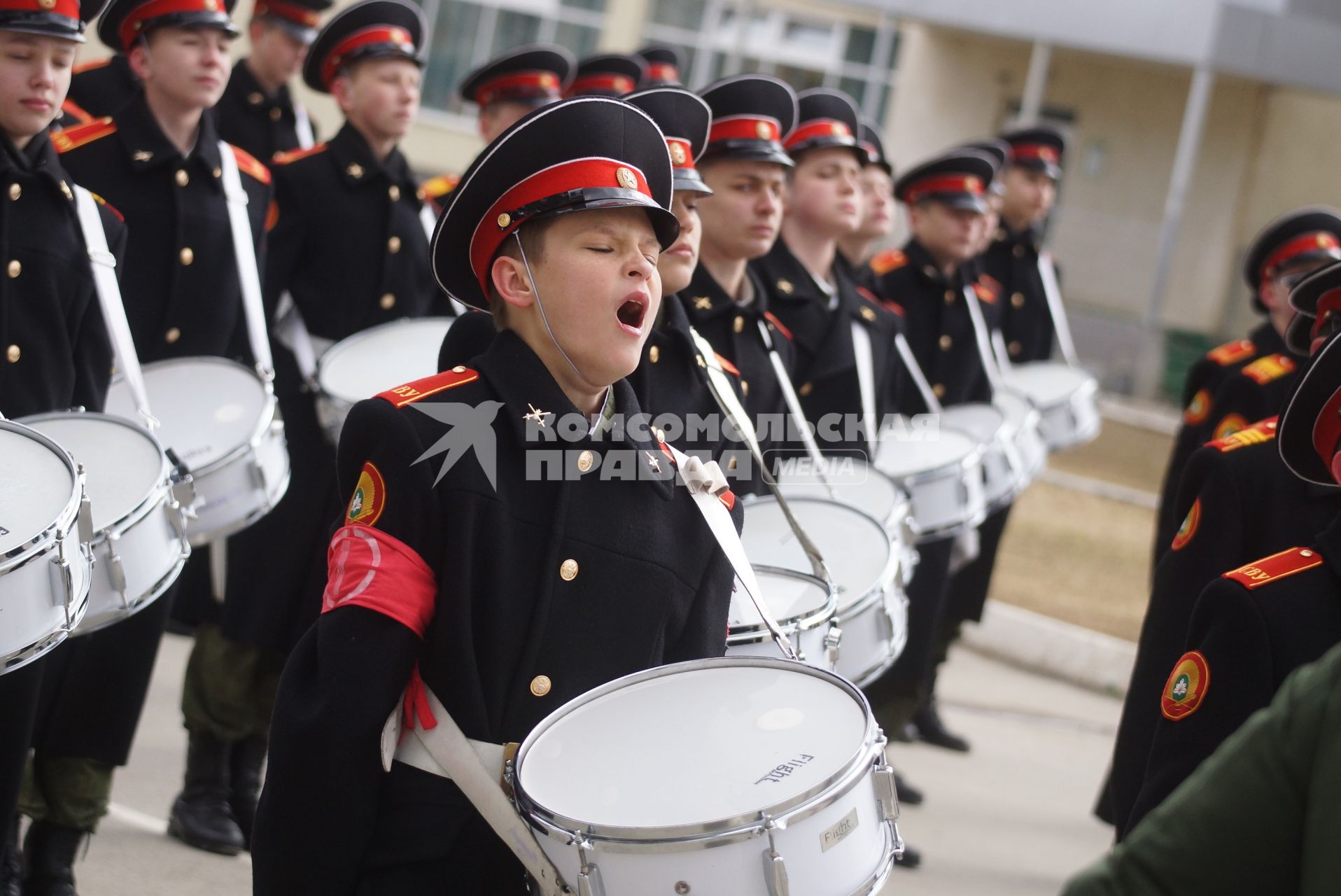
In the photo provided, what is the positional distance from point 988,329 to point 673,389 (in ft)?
12.5

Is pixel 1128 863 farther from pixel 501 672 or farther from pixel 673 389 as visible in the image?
pixel 673 389

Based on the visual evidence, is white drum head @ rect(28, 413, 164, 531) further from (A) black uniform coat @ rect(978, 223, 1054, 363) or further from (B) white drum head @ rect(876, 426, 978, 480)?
(A) black uniform coat @ rect(978, 223, 1054, 363)

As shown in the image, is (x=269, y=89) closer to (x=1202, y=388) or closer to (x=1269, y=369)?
(x=1202, y=388)

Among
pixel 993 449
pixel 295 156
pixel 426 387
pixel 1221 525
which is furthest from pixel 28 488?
pixel 993 449

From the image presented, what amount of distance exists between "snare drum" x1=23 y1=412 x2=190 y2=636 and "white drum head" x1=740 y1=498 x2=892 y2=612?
1.25 metres

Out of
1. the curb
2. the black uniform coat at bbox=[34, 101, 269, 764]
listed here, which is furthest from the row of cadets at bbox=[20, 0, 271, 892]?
the curb

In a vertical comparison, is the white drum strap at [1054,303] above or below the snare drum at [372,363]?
above

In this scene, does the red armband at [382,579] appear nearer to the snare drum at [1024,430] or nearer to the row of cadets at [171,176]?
the row of cadets at [171,176]

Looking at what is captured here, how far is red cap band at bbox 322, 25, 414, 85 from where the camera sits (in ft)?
17.6

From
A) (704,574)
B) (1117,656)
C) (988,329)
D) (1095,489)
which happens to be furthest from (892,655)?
(1095,489)

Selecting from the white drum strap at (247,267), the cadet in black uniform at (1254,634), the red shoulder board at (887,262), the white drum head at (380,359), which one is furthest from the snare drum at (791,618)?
the red shoulder board at (887,262)

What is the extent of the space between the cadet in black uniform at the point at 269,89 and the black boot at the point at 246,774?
3.29m

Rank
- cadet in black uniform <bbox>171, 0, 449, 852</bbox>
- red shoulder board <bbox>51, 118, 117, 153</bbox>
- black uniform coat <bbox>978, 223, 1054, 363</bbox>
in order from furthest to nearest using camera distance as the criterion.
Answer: black uniform coat <bbox>978, 223, 1054, 363</bbox>, cadet in black uniform <bbox>171, 0, 449, 852</bbox>, red shoulder board <bbox>51, 118, 117, 153</bbox>

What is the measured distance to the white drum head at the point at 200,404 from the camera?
397cm
